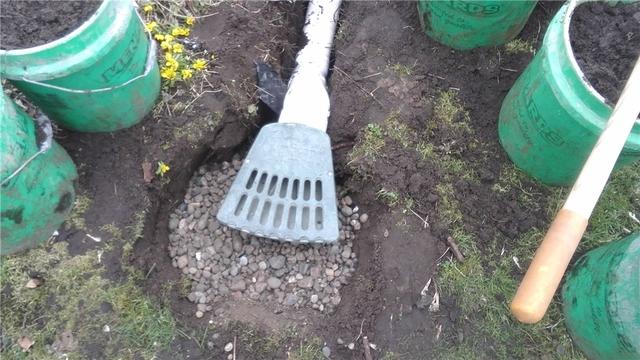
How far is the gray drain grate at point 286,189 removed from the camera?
1929 mm

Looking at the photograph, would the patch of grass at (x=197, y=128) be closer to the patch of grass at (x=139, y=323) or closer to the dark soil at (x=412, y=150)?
the dark soil at (x=412, y=150)

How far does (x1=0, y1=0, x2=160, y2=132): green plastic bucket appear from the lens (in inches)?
59.7

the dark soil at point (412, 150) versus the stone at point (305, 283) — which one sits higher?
the dark soil at point (412, 150)

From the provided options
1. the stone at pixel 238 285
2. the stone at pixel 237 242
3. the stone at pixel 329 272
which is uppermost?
the stone at pixel 237 242

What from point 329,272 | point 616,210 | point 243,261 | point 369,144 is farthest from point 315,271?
point 616,210

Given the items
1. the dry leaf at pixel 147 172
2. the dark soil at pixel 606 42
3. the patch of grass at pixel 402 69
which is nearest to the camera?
the dark soil at pixel 606 42

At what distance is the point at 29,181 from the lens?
1.66 metres

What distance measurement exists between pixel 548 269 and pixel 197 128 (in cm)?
137

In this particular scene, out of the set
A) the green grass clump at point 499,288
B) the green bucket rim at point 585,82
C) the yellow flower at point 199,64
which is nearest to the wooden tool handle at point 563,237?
the green bucket rim at point 585,82

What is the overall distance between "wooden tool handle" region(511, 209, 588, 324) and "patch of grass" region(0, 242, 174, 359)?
120cm

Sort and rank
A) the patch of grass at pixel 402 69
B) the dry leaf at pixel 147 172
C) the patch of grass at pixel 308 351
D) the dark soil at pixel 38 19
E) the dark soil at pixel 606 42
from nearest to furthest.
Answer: the dark soil at pixel 38 19 → the dark soil at pixel 606 42 → the patch of grass at pixel 308 351 → the dry leaf at pixel 147 172 → the patch of grass at pixel 402 69

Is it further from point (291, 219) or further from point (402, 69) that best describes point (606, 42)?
point (291, 219)

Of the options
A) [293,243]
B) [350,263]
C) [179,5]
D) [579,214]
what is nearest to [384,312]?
[350,263]

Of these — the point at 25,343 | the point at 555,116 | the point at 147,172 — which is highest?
the point at 555,116
